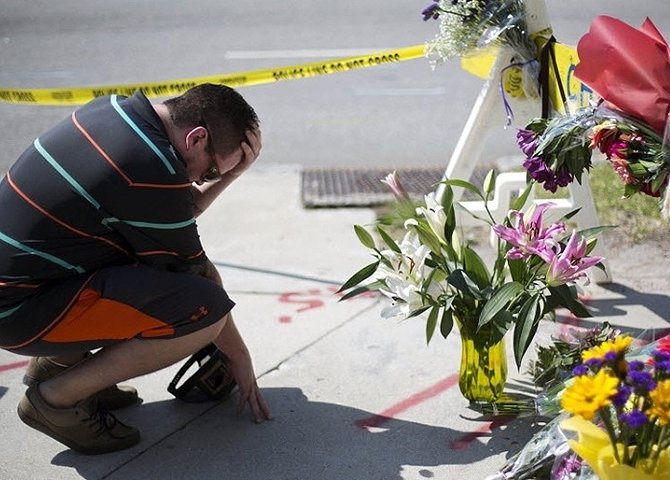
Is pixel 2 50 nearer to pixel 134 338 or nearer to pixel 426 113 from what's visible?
pixel 426 113

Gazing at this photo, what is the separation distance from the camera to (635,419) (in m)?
2.21

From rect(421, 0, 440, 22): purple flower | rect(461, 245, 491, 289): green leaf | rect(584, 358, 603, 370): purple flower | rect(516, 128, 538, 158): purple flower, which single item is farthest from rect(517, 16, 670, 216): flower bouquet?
rect(421, 0, 440, 22): purple flower

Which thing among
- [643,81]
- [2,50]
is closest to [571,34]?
[2,50]

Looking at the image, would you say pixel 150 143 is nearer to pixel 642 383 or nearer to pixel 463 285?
pixel 463 285

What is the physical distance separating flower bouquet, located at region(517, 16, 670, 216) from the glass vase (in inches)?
26.7

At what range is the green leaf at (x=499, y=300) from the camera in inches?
123

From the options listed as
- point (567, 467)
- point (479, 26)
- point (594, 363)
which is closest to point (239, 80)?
point (479, 26)

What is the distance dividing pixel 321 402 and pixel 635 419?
5.14 ft

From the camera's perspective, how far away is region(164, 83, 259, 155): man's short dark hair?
3119 millimetres

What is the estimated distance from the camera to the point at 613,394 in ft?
7.06

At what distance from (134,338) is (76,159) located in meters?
0.58

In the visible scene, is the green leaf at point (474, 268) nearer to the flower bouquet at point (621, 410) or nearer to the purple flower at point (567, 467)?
the purple flower at point (567, 467)

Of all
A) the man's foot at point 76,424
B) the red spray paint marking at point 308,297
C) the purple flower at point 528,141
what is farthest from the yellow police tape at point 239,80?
the man's foot at point 76,424

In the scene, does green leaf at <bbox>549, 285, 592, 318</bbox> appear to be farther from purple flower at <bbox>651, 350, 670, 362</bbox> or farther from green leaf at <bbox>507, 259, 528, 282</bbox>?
purple flower at <bbox>651, 350, 670, 362</bbox>
